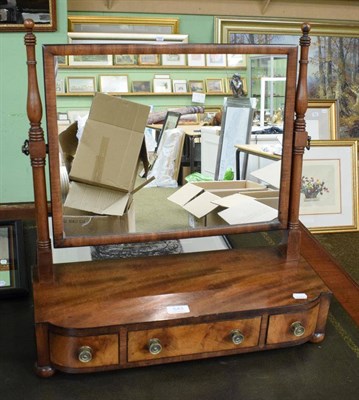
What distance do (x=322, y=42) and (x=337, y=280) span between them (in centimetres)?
384

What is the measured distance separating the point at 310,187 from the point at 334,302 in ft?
1.36

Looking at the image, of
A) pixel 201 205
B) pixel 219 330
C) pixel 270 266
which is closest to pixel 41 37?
pixel 201 205

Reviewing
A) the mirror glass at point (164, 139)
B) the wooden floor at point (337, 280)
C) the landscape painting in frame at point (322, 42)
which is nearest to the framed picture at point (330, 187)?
the wooden floor at point (337, 280)

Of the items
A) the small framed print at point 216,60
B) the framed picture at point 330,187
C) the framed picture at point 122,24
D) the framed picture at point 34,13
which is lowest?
the framed picture at point 330,187

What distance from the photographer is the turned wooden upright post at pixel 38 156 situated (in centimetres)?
83

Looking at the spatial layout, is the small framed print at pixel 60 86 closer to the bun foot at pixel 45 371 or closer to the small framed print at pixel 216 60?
the small framed print at pixel 216 60

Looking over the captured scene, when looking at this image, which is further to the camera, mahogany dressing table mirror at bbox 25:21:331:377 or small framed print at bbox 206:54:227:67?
small framed print at bbox 206:54:227:67

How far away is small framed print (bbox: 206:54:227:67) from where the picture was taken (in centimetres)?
99

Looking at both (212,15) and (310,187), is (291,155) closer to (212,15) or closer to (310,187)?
(310,187)

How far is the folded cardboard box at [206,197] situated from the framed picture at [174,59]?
0.86 ft

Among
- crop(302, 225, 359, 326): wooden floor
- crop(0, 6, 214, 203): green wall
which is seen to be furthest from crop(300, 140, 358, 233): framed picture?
crop(0, 6, 214, 203): green wall

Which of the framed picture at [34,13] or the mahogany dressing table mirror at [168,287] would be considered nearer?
the mahogany dressing table mirror at [168,287]

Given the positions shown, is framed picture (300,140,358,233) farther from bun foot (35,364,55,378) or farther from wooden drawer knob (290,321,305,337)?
bun foot (35,364,55,378)

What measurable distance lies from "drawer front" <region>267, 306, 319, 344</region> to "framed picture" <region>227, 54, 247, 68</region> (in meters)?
0.50
